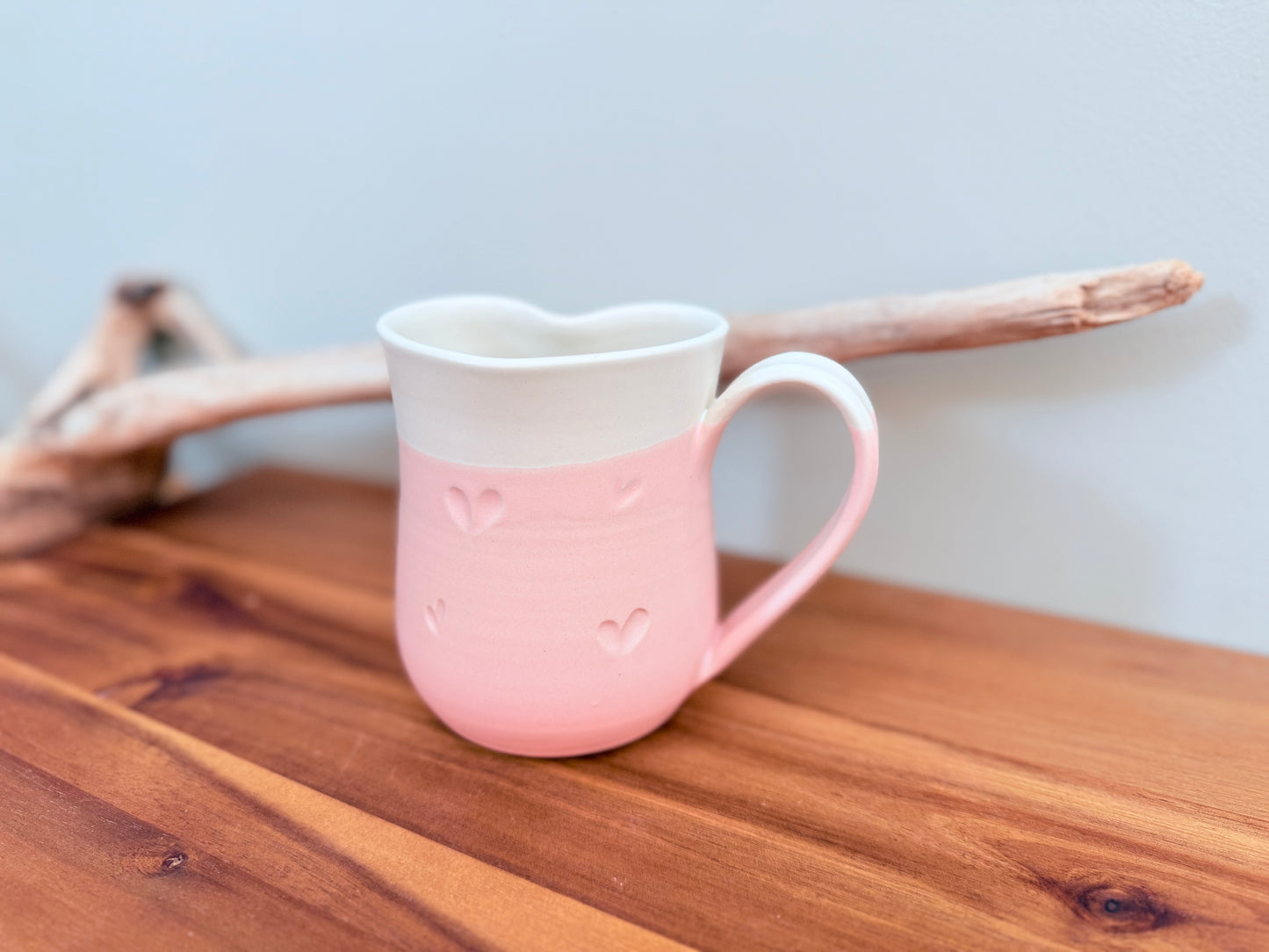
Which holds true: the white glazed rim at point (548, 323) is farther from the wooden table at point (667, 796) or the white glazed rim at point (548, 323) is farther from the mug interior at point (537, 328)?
the wooden table at point (667, 796)

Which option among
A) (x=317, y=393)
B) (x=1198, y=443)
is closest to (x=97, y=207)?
(x=317, y=393)

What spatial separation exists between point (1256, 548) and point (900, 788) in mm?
247

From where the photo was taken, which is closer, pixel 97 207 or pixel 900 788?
pixel 900 788

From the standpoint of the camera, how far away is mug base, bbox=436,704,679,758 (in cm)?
42

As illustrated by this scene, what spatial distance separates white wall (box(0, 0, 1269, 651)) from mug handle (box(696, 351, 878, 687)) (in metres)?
0.16

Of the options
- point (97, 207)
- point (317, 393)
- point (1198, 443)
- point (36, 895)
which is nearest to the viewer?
point (36, 895)

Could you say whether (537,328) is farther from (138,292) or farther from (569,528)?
(138,292)

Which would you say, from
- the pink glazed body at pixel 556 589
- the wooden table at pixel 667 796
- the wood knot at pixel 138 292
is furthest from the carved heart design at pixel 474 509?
the wood knot at pixel 138 292

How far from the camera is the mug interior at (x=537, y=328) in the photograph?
454 millimetres

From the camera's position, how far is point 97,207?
0.77m

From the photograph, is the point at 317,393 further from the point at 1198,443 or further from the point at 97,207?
the point at 1198,443

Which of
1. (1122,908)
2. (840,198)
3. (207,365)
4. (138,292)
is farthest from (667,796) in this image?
(138,292)

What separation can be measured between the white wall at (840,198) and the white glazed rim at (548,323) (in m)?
0.12

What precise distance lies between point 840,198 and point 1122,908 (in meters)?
0.37
